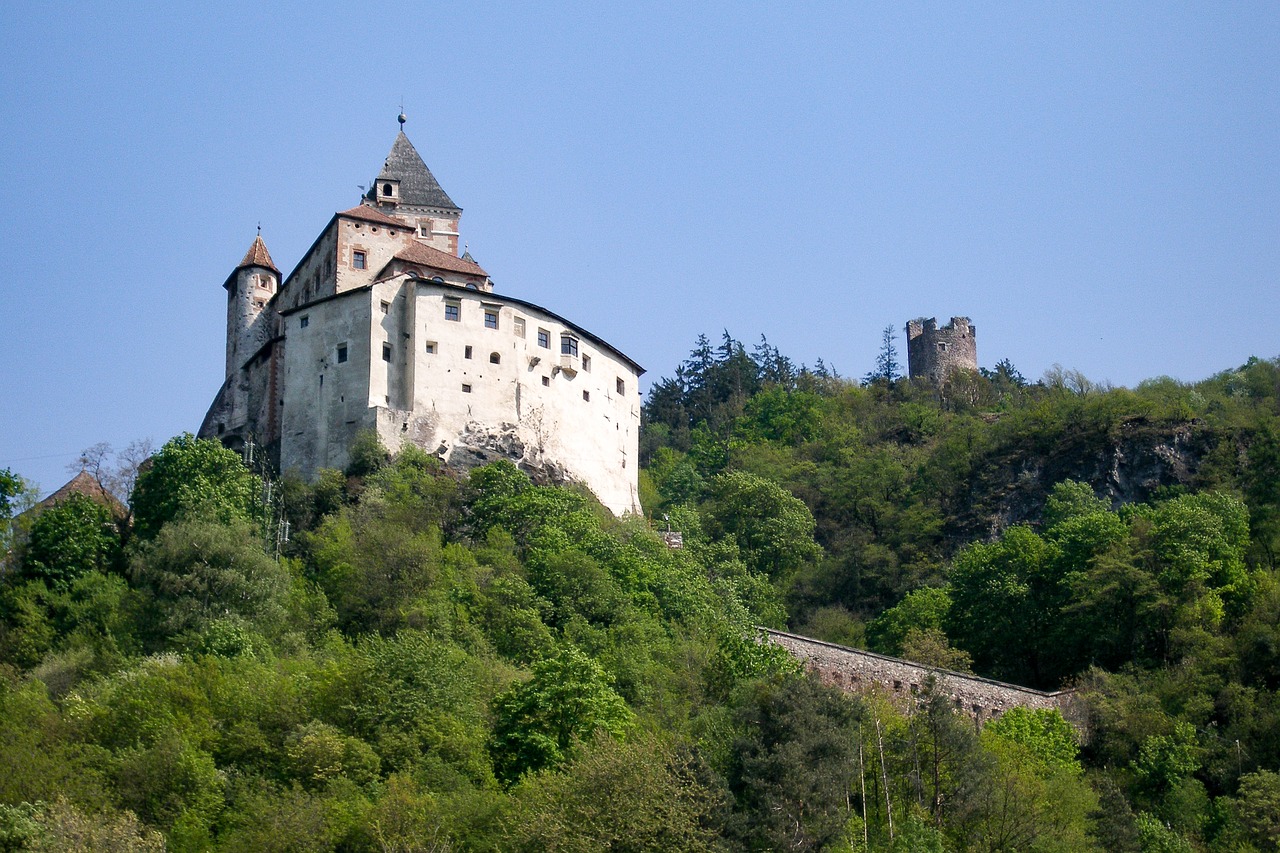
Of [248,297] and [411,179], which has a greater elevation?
[411,179]

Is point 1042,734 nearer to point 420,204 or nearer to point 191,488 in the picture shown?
point 191,488

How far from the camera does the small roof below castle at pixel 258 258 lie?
66062 millimetres

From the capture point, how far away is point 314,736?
3644 cm

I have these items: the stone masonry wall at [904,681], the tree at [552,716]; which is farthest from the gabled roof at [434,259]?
the tree at [552,716]

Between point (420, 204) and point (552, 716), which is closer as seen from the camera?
point (552, 716)

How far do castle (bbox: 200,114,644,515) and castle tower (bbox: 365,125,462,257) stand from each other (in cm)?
119

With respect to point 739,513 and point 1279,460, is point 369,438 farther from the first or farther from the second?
point 1279,460

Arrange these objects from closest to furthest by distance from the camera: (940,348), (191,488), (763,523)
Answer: (191,488)
(763,523)
(940,348)

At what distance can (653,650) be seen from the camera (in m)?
45.5

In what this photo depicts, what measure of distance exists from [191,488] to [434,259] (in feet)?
48.4

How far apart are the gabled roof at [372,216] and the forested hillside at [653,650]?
36.1ft

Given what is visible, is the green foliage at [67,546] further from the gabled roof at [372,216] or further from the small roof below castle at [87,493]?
the gabled roof at [372,216]

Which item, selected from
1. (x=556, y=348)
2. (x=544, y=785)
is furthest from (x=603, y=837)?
(x=556, y=348)

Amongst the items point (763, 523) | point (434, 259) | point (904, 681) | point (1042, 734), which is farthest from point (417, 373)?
point (1042, 734)
